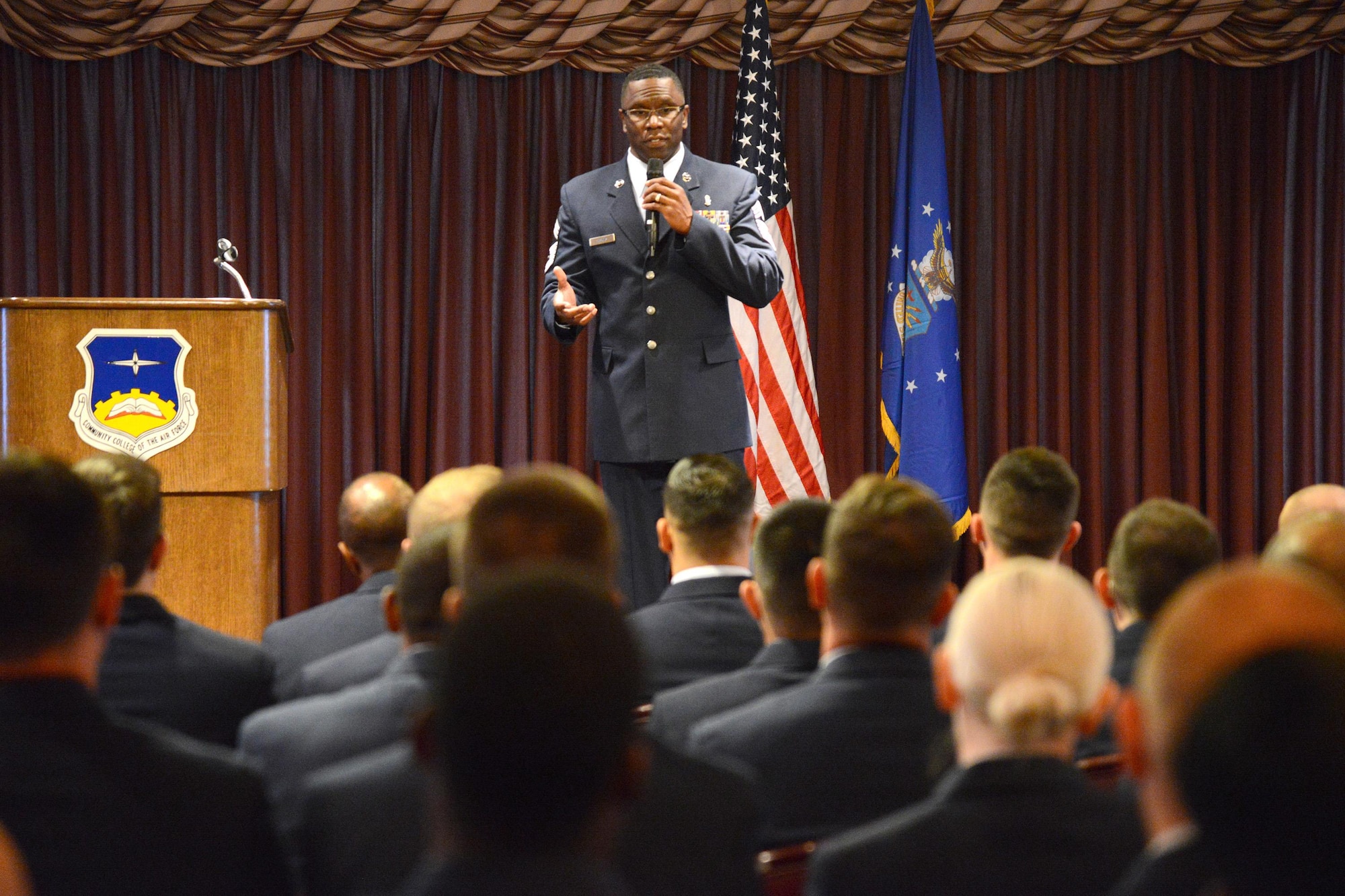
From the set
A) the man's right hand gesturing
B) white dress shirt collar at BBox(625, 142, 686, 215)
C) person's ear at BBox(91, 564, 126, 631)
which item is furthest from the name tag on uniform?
person's ear at BBox(91, 564, 126, 631)

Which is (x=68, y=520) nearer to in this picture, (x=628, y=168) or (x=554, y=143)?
(x=628, y=168)

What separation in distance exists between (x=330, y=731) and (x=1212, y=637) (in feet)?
4.02

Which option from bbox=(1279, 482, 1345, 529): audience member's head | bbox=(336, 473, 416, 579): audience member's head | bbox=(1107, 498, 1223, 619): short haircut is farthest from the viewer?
bbox=(1279, 482, 1345, 529): audience member's head

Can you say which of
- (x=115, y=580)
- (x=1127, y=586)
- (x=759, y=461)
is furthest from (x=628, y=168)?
(x=115, y=580)

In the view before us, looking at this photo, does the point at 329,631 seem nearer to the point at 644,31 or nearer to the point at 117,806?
the point at 117,806

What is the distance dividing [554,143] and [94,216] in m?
1.92

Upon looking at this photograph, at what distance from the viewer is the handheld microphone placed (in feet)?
11.5

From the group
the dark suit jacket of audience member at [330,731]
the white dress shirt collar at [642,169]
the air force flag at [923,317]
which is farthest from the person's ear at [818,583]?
the air force flag at [923,317]

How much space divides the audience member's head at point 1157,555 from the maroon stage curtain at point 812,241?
3.59 meters

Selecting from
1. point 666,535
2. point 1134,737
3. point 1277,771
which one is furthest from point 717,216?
point 1277,771

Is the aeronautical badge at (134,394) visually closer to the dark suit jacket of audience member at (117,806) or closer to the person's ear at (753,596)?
the person's ear at (753,596)

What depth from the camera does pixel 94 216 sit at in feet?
18.0

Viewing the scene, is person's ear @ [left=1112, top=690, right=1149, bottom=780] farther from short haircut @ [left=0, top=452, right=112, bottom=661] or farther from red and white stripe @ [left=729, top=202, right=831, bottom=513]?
red and white stripe @ [left=729, top=202, right=831, bottom=513]

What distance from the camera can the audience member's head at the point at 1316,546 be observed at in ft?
6.40
